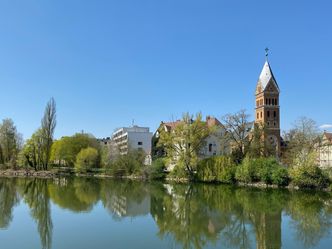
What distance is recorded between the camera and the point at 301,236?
18.6 meters

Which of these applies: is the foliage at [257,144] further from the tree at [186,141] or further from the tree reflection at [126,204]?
the tree reflection at [126,204]

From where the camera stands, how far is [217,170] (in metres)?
52.0

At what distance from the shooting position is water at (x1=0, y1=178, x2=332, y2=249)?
1714 centimetres

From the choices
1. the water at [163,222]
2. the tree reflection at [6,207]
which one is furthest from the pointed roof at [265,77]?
the tree reflection at [6,207]

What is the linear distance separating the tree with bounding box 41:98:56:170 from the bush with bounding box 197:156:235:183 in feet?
106

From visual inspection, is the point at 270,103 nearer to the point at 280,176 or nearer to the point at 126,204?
the point at 280,176

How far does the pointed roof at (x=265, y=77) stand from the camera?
3136 inches

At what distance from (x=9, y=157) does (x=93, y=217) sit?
2270 inches

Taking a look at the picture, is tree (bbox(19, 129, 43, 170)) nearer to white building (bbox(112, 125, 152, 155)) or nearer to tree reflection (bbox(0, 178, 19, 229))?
white building (bbox(112, 125, 152, 155))

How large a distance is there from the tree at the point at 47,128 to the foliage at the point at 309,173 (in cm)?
4609

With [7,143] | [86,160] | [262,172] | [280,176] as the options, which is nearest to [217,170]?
[262,172]

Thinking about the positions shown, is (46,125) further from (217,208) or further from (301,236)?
(301,236)

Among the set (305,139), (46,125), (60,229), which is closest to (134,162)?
(46,125)

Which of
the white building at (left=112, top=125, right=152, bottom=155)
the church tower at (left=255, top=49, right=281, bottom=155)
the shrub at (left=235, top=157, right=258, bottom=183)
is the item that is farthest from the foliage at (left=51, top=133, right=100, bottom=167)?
the shrub at (left=235, top=157, right=258, bottom=183)
